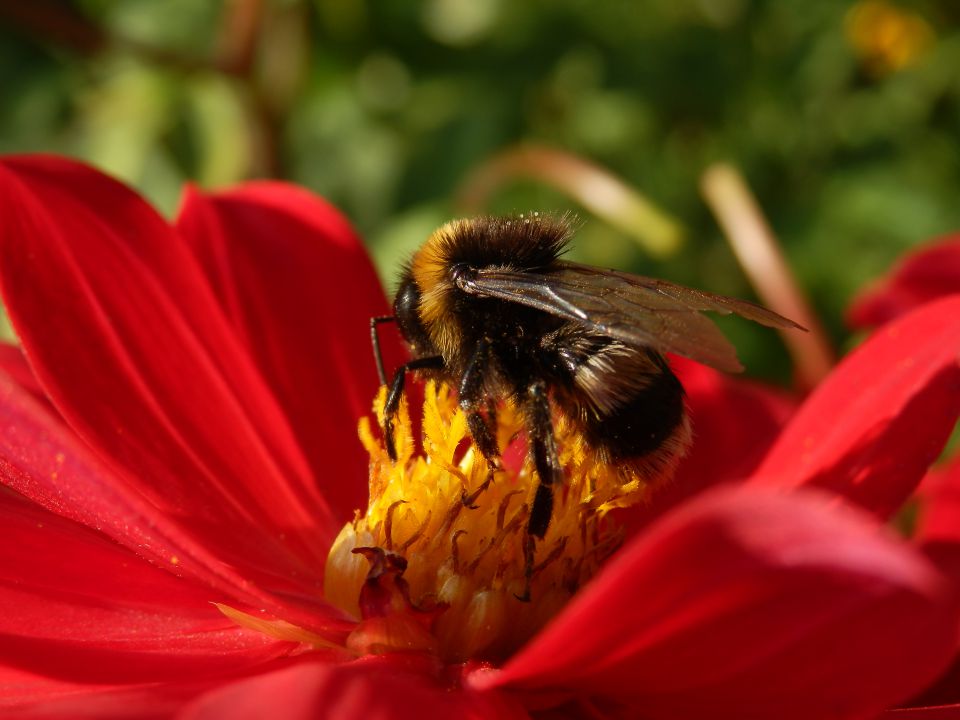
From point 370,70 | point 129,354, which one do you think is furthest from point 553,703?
point 370,70

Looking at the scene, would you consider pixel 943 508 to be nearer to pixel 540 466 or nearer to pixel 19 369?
pixel 540 466

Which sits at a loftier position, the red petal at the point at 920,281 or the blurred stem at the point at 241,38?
the blurred stem at the point at 241,38

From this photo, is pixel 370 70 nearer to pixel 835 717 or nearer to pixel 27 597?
pixel 27 597

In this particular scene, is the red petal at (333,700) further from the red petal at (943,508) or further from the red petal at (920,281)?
the red petal at (920,281)

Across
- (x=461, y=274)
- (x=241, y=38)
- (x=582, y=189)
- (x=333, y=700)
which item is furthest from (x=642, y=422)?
(x=241, y=38)

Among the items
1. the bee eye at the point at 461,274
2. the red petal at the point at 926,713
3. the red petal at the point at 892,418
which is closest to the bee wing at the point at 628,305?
the bee eye at the point at 461,274

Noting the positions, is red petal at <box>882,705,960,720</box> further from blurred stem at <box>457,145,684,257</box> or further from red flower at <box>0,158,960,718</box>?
blurred stem at <box>457,145,684,257</box>
